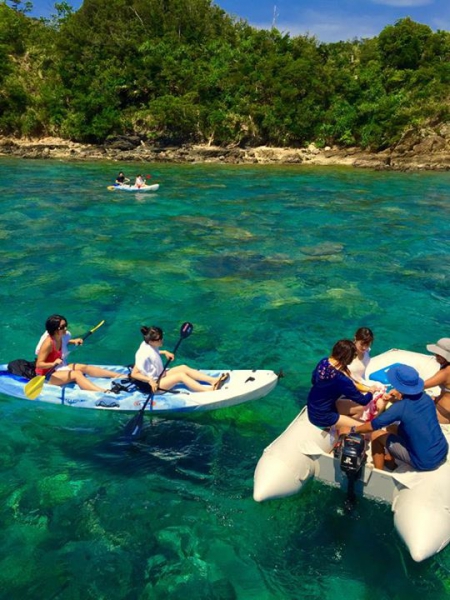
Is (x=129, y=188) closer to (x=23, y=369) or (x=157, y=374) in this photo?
(x=23, y=369)

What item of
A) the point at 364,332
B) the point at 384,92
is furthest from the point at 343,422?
the point at 384,92

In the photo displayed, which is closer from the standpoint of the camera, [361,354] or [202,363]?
[361,354]

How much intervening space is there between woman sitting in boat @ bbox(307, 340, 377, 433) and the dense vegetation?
37.0 m

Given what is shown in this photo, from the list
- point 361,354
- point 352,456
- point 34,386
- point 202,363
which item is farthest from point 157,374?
point 352,456

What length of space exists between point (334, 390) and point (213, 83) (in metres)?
41.9

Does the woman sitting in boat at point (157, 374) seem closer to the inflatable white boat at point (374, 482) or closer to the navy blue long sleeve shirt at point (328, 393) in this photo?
the inflatable white boat at point (374, 482)

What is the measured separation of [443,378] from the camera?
16.0 feet

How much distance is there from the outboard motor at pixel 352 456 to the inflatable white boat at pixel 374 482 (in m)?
0.12

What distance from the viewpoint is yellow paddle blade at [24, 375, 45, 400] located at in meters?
5.89

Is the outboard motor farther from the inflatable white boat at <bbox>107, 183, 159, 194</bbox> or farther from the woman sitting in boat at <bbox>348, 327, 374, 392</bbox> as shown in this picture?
the inflatable white boat at <bbox>107, 183, 159, 194</bbox>

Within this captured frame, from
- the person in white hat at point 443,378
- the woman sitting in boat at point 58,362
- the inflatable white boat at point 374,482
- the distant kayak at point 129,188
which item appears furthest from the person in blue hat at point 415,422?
the distant kayak at point 129,188

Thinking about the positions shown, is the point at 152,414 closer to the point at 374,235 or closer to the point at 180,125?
the point at 374,235

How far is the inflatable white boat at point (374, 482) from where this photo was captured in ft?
12.3

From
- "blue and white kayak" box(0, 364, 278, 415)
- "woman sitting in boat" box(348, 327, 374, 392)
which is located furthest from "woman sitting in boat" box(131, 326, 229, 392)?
"woman sitting in boat" box(348, 327, 374, 392)
